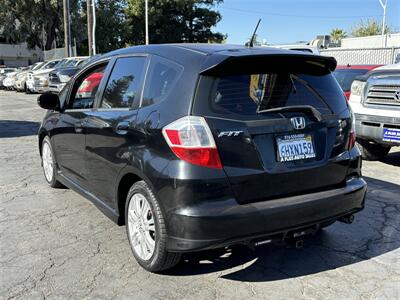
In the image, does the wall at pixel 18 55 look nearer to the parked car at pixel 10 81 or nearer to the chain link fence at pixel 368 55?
the parked car at pixel 10 81

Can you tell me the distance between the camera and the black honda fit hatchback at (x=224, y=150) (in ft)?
9.58

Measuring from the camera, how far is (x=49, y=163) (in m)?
5.78

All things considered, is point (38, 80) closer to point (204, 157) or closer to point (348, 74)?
point (348, 74)

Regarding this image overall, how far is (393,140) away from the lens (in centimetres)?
630

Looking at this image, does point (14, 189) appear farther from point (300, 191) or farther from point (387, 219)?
point (387, 219)

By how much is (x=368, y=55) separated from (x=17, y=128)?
43.4 ft

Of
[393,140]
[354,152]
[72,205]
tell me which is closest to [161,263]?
[354,152]

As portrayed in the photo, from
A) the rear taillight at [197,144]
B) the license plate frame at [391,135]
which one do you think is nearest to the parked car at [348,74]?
the license plate frame at [391,135]

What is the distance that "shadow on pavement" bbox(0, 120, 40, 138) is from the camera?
10.4 m

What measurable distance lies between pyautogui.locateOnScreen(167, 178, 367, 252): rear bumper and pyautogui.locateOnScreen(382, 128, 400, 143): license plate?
3599 millimetres

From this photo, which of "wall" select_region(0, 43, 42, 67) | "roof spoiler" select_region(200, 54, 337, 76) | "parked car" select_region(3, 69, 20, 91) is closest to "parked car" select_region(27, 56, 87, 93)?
"parked car" select_region(3, 69, 20, 91)

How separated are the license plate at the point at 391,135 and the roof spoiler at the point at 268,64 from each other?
10.3 feet

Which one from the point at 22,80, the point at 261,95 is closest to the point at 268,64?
the point at 261,95

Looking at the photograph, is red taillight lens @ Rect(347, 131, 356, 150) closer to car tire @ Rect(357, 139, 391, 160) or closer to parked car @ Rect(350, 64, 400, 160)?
parked car @ Rect(350, 64, 400, 160)
